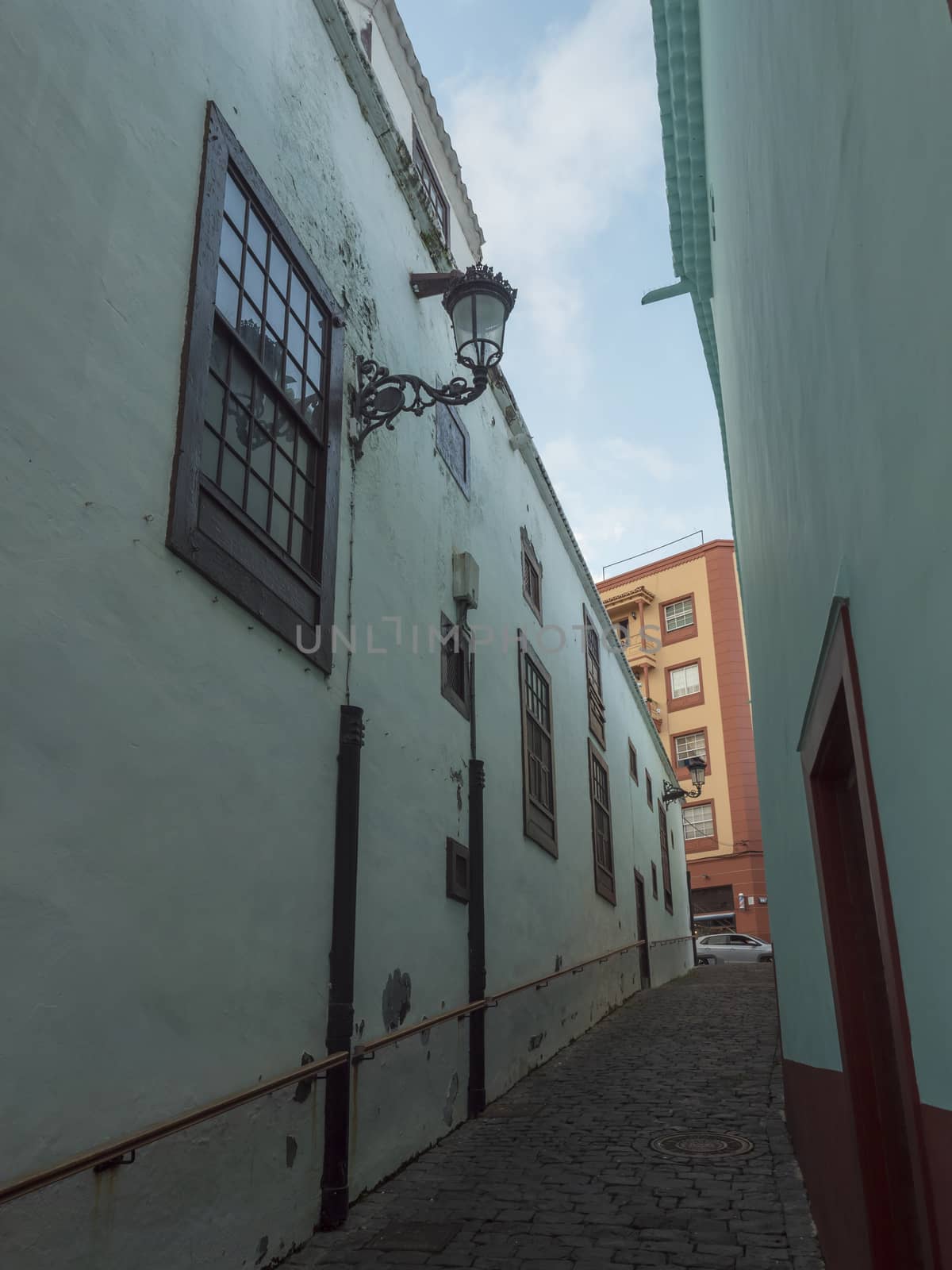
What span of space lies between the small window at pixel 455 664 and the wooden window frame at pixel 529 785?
215 centimetres

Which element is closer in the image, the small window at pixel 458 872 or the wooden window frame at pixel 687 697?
the small window at pixel 458 872

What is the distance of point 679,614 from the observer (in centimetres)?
3731

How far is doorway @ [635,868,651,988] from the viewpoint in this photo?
60.2ft

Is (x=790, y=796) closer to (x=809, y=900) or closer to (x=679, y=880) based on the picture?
(x=809, y=900)


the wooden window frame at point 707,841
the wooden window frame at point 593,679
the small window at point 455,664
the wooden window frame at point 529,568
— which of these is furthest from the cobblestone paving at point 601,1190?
the wooden window frame at point 707,841

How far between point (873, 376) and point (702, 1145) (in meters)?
6.09

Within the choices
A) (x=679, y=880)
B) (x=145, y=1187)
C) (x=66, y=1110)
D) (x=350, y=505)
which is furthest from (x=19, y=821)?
(x=679, y=880)

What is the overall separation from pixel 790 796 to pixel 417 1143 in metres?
3.53

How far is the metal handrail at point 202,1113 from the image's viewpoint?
3182 mm

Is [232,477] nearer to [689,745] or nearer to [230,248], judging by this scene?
[230,248]

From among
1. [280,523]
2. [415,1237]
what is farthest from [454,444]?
[415,1237]

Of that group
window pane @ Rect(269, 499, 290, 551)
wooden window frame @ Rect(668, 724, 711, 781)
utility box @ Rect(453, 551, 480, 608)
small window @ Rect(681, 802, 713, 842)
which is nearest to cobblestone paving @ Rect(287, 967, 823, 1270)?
window pane @ Rect(269, 499, 290, 551)

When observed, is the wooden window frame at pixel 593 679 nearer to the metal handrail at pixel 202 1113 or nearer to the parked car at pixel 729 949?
the metal handrail at pixel 202 1113

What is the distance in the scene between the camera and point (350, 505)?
673cm
